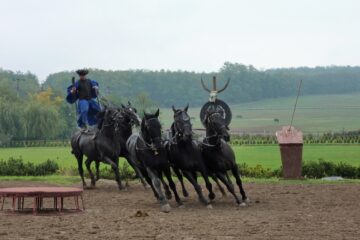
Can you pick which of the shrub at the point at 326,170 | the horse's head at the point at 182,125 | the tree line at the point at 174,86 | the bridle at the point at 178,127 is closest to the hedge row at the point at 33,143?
the tree line at the point at 174,86

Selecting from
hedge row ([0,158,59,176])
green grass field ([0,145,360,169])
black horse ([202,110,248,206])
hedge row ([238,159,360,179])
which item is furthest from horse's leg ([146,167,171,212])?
green grass field ([0,145,360,169])

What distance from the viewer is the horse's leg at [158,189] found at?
51.6ft

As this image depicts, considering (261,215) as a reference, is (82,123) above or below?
above

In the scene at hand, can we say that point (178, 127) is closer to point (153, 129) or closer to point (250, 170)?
point (153, 129)

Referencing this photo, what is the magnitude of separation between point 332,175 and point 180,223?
13.5 m

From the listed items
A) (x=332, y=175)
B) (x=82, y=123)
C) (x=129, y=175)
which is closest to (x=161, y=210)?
(x=82, y=123)

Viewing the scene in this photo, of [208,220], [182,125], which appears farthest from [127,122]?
[208,220]

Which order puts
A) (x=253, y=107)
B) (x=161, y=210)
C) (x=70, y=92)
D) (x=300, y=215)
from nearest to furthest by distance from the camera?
(x=300, y=215) → (x=161, y=210) → (x=70, y=92) → (x=253, y=107)

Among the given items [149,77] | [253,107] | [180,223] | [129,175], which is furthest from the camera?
[149,77]

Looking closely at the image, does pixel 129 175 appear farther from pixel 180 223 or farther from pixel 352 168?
pixel 180 223

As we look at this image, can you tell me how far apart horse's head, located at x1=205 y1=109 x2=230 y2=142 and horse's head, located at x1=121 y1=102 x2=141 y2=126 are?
3.34 metres

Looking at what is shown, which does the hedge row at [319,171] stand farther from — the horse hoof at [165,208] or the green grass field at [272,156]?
the horse hoof at [165,208]

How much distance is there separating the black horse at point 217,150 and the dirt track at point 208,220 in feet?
2.32

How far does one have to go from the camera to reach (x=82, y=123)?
22250 millimetres
